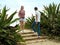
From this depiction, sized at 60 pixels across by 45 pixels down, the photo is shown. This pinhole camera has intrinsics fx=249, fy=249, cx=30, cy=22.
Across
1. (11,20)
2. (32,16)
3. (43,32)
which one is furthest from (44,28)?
(11,20)

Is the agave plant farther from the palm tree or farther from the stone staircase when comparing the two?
the palm tree

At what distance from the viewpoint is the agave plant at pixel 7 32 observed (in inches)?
450

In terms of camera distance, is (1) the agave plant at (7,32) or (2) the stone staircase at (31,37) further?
(2) the stone staircase at (31,37)

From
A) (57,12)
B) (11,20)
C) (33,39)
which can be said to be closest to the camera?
(11,20)

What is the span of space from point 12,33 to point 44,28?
13.6 feet

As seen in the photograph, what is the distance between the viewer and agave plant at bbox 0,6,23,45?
11.4 m

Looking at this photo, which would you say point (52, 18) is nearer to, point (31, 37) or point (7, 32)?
point (31, 37)

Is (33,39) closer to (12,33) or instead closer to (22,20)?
(22,20)

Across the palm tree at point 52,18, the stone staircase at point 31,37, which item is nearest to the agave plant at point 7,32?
the stone staircase at point 31,37

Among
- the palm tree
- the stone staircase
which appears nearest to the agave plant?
the stone staircase

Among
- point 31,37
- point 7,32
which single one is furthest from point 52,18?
point 7,32

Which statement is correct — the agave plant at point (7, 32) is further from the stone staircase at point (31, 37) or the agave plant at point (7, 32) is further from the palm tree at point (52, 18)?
the palm tree at point (52, 18)

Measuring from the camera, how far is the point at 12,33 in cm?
1184

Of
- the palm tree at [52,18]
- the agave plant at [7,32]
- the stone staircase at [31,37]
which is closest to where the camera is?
the agave plant at [7,32]
